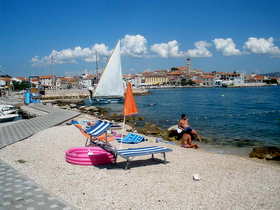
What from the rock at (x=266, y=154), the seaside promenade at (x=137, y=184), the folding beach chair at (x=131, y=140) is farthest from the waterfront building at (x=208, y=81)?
the seaside promenade at (x=137, y=184)

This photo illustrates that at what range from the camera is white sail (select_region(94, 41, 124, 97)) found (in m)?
9.97

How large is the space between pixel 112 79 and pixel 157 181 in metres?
4.21

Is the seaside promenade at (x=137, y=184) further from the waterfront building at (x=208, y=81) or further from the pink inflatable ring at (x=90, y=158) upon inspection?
the waterfront building at (x=208, y=81)

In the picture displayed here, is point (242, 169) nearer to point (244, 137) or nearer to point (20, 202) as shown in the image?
point (20, 202)

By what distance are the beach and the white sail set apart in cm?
248

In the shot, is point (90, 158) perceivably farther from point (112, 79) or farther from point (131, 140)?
point (131, 140)

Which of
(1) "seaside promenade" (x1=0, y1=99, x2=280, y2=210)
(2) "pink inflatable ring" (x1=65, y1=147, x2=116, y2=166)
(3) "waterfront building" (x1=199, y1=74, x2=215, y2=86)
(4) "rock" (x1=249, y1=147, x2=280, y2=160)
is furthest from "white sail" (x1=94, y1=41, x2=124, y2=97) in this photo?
(3) "waterfront building" (x1=199, y1=74, x2=215, y2=86)

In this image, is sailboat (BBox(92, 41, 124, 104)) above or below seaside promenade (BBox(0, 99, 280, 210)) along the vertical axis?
above

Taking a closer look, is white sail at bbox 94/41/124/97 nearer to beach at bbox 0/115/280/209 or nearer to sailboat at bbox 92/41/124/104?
sailboat at bbox 92/41/124/104

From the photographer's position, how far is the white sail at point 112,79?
32.7 feet

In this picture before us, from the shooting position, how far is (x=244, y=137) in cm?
1856

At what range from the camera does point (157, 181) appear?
7.71 m

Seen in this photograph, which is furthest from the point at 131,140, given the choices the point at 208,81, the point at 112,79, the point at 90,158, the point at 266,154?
the point at 208,81

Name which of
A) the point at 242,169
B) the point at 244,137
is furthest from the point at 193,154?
the point at 244,137
